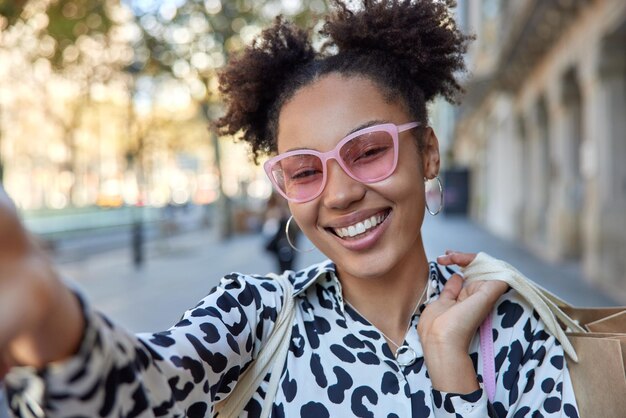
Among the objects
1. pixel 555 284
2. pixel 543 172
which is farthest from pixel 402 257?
pixel 543 172

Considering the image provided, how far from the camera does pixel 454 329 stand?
67.1 inches

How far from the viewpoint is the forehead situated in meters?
1.82

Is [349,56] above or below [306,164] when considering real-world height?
above

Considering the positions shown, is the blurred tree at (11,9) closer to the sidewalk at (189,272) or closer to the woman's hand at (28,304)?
the sidewalk at (189,272)

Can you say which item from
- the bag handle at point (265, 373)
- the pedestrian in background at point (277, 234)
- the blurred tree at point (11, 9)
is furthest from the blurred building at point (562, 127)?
the blurred tree at point (11, 9)

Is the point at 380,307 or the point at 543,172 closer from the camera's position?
the point at 380,307

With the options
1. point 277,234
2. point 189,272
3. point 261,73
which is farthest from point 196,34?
point 261,73

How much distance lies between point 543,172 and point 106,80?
45.5 feet

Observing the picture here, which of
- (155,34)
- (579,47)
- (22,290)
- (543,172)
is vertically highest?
(155,34)

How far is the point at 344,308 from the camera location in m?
1.88

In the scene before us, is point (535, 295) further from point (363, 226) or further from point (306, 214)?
point (306, 214)

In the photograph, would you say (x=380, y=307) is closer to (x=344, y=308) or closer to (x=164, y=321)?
(x=344, y=308)

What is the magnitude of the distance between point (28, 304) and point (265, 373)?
0.86m

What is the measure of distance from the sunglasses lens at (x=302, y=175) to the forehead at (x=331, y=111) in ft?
0.11
